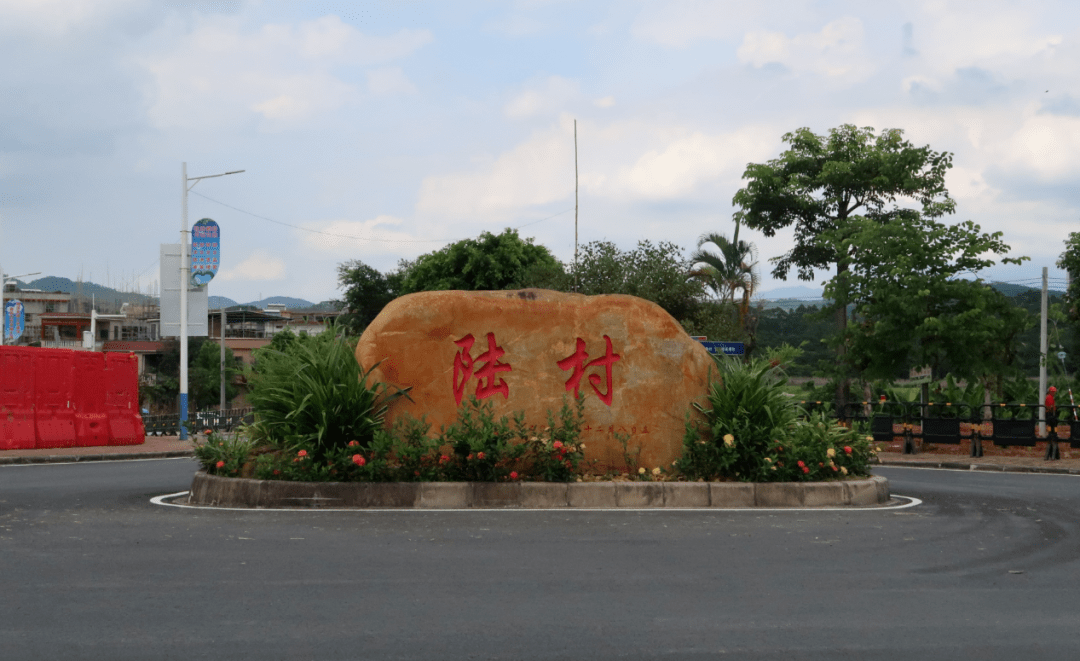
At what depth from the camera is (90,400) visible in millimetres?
23750

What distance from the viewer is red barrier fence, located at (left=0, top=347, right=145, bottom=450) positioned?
2175 centimetres

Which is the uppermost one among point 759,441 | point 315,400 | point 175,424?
point 315,400

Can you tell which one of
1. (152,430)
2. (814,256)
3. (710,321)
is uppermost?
(814,256)

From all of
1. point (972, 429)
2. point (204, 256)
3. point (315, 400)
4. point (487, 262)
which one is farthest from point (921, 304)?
point (487, 262)

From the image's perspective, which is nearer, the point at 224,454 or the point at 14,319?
the point at 224,454

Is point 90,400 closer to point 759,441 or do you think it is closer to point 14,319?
A: point 759,441

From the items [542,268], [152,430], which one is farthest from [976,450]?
[542,268]

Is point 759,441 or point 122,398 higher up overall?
point 759,441

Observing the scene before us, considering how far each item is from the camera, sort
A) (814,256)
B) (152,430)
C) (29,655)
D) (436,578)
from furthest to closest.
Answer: (814,256) → (152,430) → (436,578) → (29,655)

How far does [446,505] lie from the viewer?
12.2 m

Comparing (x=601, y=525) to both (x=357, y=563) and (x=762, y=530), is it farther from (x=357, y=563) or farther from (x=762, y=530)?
(x=357, y=563)

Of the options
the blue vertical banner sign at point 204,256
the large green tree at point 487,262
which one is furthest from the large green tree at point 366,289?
the blue vertical banner sign at point 204,256

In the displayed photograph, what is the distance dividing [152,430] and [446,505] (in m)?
20.8

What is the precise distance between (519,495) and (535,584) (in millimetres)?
4728
